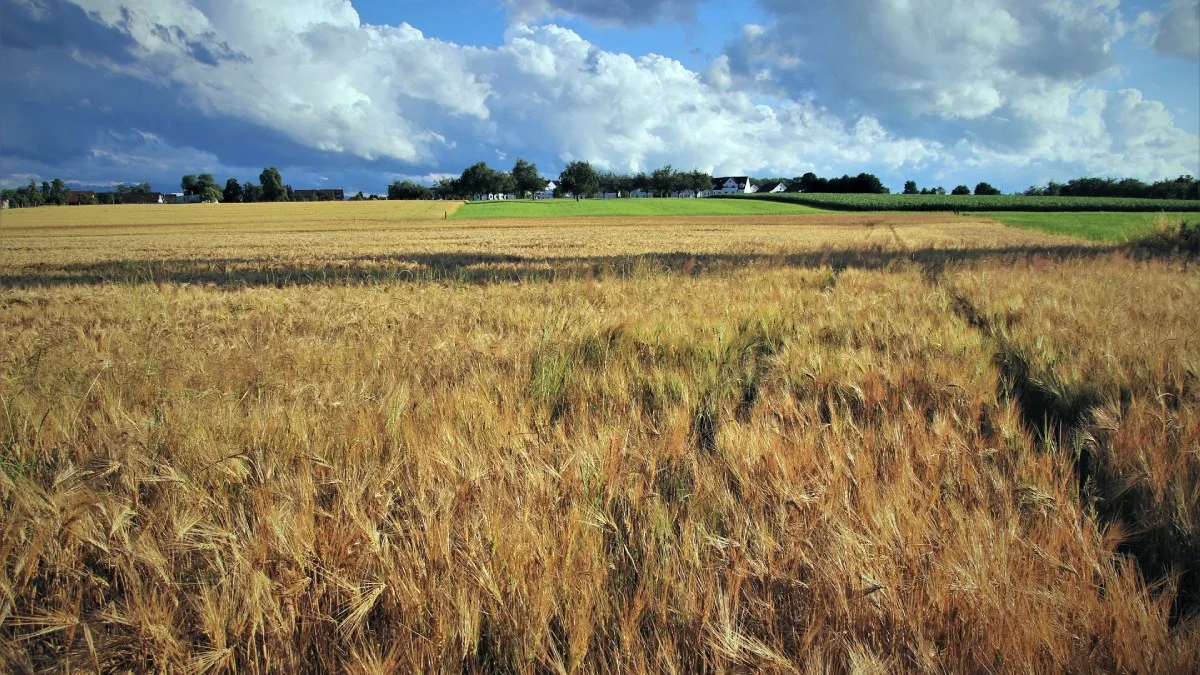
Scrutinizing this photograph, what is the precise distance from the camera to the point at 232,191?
5349 inches

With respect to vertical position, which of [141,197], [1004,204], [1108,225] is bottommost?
[1108,225]

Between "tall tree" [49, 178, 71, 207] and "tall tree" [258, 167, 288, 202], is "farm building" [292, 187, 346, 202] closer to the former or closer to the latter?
"tall tree" [258, 167, 288, 202]

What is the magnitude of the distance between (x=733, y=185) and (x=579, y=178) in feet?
282

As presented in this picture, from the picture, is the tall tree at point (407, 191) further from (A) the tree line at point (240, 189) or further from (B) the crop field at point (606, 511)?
(B) the crop field at point (606, 511)

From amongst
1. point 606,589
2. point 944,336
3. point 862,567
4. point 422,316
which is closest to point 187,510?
point 606,589

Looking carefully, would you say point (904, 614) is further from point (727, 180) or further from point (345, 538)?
point (727, 180)

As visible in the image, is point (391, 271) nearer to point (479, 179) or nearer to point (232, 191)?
point (479, 179)

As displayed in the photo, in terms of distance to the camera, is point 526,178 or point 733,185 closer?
point 526,178

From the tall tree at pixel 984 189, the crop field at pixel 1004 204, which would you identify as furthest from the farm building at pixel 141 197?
the tall tree at pixel 984 189

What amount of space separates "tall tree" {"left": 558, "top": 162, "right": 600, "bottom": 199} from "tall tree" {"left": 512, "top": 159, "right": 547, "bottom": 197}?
20.4ft

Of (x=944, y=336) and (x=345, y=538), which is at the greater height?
(x=944, y=336)

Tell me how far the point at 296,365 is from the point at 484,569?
2.88 metres

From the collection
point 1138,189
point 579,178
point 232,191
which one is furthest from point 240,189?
point 1138,189

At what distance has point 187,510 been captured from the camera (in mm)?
1711
